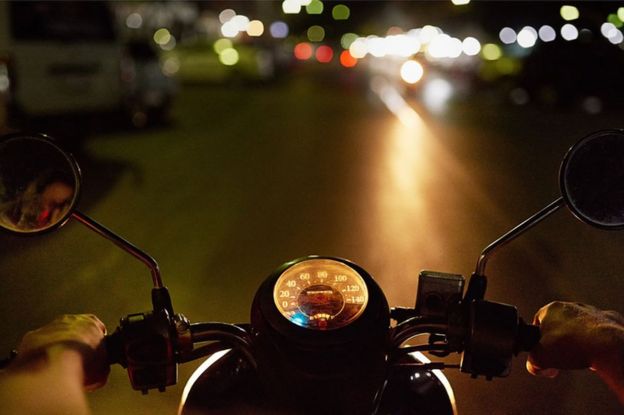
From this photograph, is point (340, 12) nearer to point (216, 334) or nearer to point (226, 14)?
point (226, 14)

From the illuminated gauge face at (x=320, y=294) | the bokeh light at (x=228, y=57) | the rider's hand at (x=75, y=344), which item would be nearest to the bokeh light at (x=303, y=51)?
the bokeh light at (x=228, y=57)

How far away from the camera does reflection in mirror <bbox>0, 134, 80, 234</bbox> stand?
2318mm

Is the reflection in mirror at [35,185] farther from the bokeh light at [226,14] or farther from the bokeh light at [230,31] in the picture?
the bokeh light at [226,14]

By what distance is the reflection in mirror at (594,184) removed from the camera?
2.43 meters

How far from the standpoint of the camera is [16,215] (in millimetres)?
2375

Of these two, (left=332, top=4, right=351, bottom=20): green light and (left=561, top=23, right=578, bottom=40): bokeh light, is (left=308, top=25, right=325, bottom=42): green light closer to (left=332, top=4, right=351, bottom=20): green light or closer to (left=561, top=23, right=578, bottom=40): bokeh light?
(left=332, top=4, right=351, bottom=20): green light

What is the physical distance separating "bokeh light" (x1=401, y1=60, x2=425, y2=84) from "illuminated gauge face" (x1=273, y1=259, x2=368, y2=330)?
84.7 feet

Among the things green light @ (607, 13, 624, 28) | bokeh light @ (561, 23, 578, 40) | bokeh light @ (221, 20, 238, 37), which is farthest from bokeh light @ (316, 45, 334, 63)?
green light @ (607, 13, 624, 28)

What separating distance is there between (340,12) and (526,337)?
9993cm

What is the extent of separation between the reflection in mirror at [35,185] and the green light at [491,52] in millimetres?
25745

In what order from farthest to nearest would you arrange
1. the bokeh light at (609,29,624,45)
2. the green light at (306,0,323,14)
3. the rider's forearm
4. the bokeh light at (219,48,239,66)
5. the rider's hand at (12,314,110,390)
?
the green light at (306,0,323,14)
the bokeh light at (219,48,239,66)
the bokeh light at (609,29,624,45)
the rider's hand at (12,314,110,390)
the rider's forearm

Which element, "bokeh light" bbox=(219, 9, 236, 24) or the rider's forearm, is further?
"bokeh light" bbox=(219, 9, 236, 24)

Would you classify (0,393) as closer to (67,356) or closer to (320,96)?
(67,356)

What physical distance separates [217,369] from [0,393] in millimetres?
569
